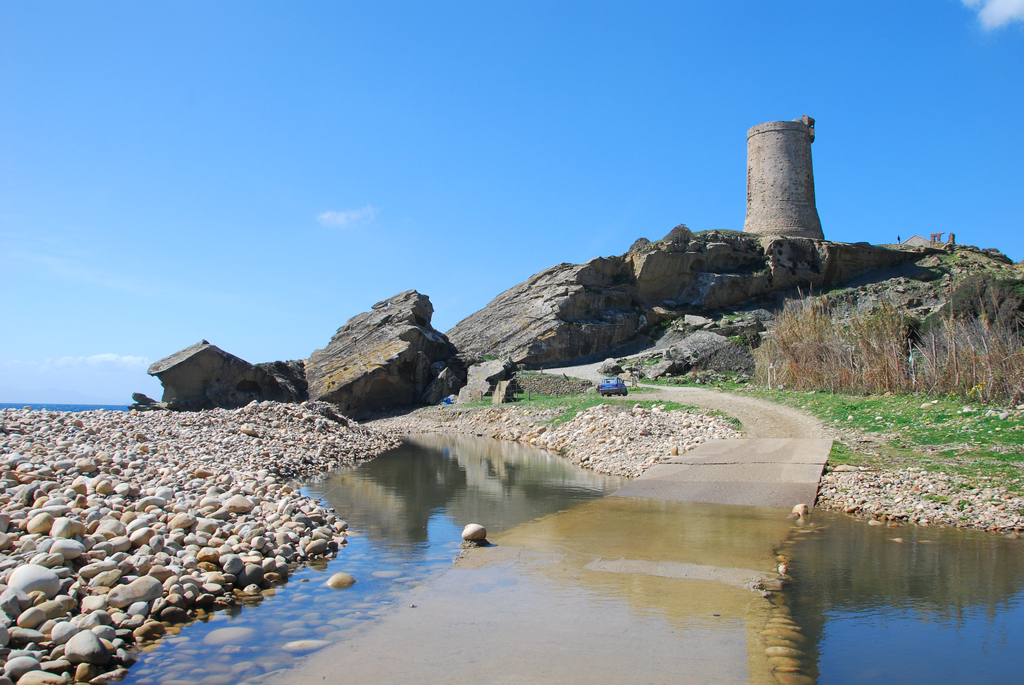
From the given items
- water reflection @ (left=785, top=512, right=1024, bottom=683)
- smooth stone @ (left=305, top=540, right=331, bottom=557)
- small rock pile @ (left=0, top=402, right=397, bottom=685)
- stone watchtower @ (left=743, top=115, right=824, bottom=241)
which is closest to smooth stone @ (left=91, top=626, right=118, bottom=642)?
small rock pile @ (left=0, top=402, right=397, bottom=685)

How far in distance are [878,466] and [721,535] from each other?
14.2 ft

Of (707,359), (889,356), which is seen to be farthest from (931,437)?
(707,359)

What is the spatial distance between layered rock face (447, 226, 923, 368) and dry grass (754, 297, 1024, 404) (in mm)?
18862

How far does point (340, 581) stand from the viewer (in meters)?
5.96

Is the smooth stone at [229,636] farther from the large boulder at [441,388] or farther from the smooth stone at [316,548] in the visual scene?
the large boulder at [441,388]

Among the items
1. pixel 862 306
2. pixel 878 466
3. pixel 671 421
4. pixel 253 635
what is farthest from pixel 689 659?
pixel 862 306

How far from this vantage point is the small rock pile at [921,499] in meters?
7.59

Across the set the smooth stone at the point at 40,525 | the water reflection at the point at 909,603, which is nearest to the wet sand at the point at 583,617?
the water reflection at the point at 909,603

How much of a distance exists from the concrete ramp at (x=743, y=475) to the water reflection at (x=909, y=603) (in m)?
1.60

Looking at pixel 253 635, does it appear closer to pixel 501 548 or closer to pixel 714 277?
pixel 501 548

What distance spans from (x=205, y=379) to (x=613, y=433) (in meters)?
17.6

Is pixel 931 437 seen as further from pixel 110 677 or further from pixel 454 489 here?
pixel 110 677

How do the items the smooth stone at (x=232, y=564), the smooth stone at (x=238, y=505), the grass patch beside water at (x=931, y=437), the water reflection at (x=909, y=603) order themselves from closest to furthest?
the water reflection at (x=909, y=603)
the smooth stone at (x=232, y=564)
the smooth stone at (x=238, y=505)
the grass patch beside water at (x=931, y=437)

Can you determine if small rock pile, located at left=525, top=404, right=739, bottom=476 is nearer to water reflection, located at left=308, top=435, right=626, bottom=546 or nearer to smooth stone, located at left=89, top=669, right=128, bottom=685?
water reflection, located at left=308, top=435, right=626, bottom=546
